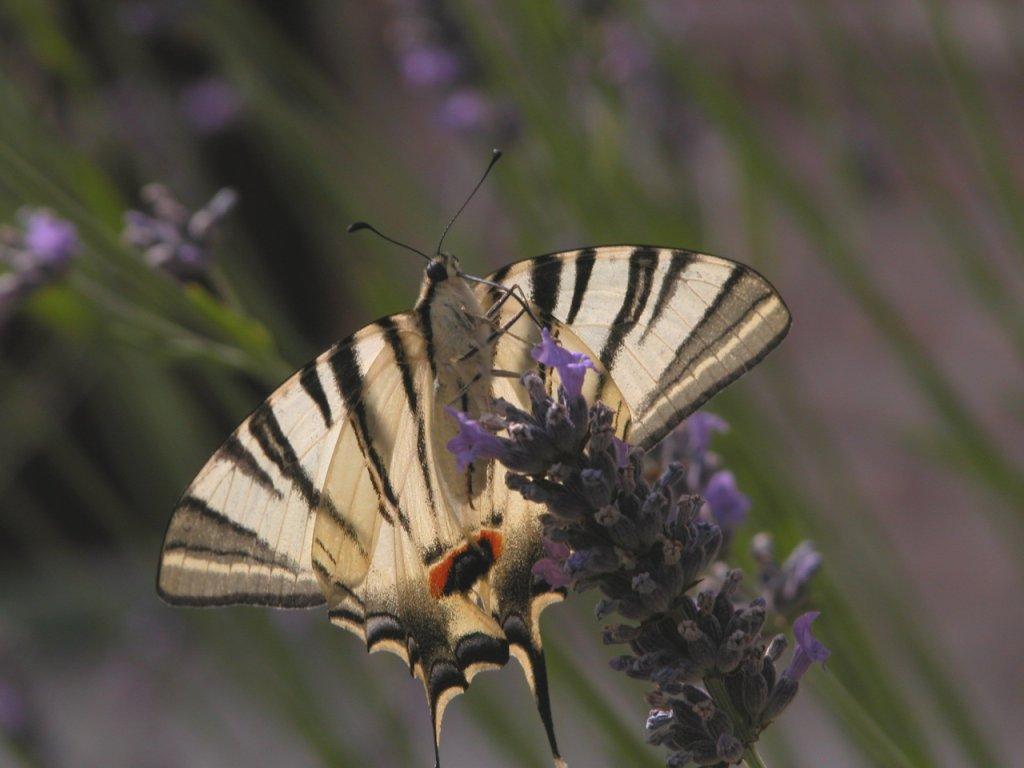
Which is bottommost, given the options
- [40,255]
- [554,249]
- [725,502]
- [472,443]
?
[725,502]

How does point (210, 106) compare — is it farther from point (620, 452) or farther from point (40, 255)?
point (620, 452)

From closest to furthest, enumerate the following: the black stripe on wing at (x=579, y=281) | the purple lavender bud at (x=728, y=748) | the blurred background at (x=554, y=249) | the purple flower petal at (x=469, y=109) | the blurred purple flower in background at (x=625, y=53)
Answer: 1. the purple lavender bud at (x=728, y=748)
2. the black stripe on wing at (x=579, y=281)
3. the blurred background at (x=554, y=249)
4. the purple flower petal at (x=469, y=109)
5. the blurred purple flower in background at (x=625, y=53)

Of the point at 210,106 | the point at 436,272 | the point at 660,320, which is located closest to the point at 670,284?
the point at 660,320

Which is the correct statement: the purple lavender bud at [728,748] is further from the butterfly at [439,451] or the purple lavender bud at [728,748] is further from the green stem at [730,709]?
the butterfly at [439,451]

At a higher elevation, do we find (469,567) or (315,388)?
(315,388)

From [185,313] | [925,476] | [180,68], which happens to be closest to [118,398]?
[185,313]

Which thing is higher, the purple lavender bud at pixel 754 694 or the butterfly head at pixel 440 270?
the butterfly head at pixel 440 270

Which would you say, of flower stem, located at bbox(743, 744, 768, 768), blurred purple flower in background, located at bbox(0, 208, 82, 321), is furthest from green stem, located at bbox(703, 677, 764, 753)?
blurred purple flower in background, located at bbox(0, 208, 82, 321)

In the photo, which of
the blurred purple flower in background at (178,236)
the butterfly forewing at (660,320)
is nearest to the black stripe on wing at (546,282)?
the butterfly forewing at (660,320)
